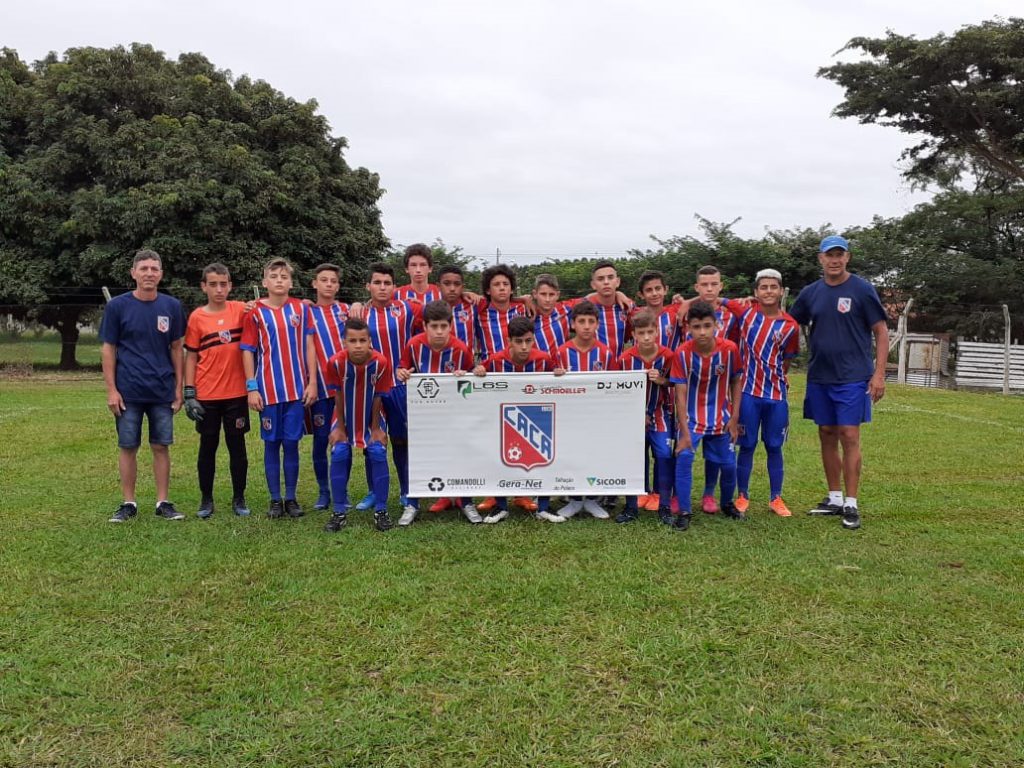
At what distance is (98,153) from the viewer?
1888 centimetres

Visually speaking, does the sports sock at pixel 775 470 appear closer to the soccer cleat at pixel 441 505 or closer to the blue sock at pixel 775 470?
the blue sock at pixel 775 470

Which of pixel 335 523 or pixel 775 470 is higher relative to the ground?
pixel 775 470

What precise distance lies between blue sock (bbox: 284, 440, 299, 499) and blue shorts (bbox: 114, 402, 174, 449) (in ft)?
2.76

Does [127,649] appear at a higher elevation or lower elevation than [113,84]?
lower

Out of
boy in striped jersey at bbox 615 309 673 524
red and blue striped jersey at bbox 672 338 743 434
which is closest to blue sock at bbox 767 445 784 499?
red and blue striped jersey at bbox 672 338 743 434

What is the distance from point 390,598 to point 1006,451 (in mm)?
7421

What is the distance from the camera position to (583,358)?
5.51 meters

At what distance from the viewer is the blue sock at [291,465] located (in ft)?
18.1

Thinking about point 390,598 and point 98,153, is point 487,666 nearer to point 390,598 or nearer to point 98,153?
point 390,598

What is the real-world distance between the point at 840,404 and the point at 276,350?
13.4 feet

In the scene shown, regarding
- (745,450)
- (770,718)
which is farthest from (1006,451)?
(770,718)

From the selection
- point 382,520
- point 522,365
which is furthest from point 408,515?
point 522,365

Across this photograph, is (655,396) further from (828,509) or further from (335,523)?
(335,523)

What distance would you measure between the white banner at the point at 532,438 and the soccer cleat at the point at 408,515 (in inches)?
3.6
